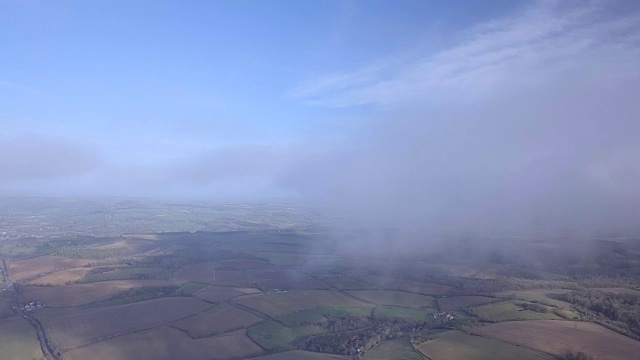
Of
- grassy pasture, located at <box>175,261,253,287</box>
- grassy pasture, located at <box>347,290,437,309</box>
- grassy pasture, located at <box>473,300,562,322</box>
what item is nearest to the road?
grassy pasture, located at <box>175,261,253,287</box>

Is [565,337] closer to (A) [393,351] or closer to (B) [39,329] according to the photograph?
(A) [393,351]

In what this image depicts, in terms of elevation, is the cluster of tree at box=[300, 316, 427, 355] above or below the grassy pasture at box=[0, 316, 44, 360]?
above

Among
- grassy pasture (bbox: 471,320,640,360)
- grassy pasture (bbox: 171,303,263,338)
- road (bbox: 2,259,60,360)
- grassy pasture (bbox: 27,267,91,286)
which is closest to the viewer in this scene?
grassy pasture (bbox: 471,320,640,360)

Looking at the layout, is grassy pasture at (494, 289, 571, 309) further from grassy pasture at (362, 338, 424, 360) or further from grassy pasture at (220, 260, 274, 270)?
grassy pasture at (220, 260, 274, 270)

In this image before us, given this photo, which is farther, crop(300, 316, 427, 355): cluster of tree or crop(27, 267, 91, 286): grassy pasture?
crop(27, 267, 91, 286): grassy pasture

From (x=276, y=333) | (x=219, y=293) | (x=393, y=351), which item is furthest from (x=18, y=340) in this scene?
(x=393, y=351)
